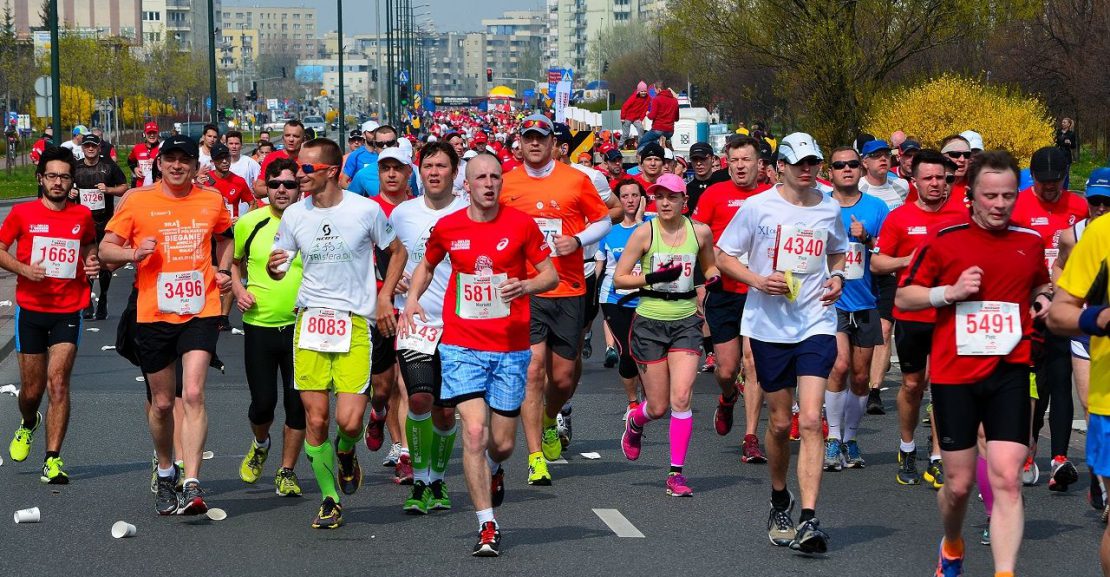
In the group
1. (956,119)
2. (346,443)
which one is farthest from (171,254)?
(956,119)

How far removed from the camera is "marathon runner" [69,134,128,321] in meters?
18.9

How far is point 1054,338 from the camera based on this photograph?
32.5ft

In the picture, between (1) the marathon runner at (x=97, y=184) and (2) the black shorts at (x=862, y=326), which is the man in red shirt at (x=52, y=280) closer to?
(2) the black shorts at (x=862, y=326)

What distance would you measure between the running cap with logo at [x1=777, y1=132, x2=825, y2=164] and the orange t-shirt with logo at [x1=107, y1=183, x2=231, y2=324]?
3082 millimetres

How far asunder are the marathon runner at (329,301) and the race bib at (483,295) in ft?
2.28

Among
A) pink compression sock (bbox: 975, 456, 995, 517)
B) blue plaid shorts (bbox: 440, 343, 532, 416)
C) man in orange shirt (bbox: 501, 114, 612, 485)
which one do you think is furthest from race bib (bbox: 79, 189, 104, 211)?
pink compression sock (bbox: 975, 456, 995, 517)

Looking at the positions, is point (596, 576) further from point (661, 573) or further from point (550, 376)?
point (550, 376)

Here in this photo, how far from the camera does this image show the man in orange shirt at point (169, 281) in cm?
888

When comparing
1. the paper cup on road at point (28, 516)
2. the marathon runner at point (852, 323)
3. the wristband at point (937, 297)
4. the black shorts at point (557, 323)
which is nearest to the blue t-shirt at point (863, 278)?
the marathon runner at point (852, 323)

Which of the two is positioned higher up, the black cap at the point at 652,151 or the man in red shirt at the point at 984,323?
the black cap at the point at 652,151

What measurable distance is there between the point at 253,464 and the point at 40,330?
162 cm

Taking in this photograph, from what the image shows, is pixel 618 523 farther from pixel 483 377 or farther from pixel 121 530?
pixel 121 530

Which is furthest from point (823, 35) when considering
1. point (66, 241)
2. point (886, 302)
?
point (66, 241)

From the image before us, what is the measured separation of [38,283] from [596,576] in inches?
172
